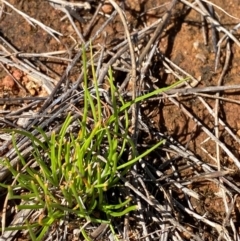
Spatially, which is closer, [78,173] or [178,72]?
[78,173]

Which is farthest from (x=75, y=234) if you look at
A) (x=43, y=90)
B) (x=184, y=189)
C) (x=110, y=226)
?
(x=43, y=90)

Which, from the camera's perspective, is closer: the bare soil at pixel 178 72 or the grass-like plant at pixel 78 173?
the grass-like plant at pixel 78 173

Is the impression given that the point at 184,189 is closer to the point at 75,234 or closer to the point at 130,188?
the point at 130,188

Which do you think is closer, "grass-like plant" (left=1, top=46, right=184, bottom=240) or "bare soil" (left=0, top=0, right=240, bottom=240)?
"grass-like plant" (left=1, top=46, right=184, bottom=240)

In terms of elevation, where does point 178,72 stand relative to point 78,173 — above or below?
above
